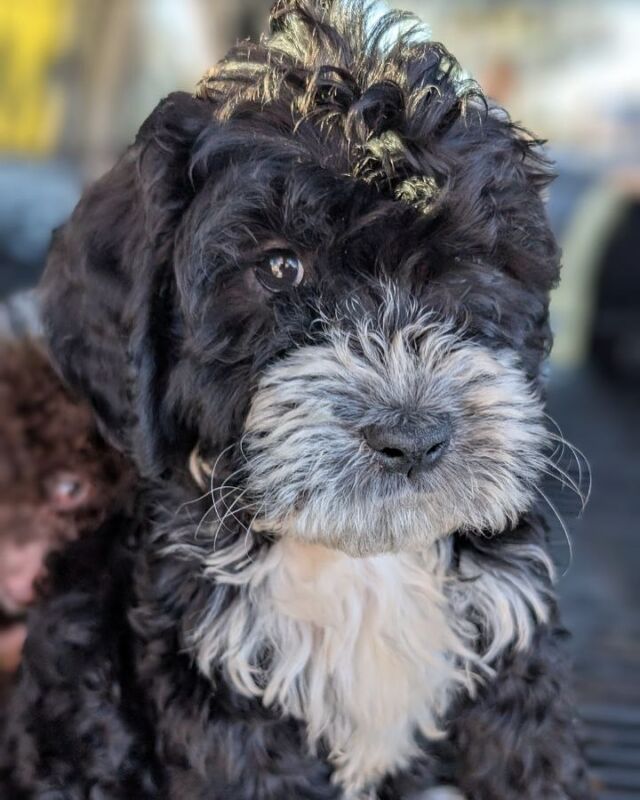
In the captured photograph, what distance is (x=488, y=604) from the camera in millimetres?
1835

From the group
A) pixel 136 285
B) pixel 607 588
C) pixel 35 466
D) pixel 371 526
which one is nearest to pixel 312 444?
pixel 371 526

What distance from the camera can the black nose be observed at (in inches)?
59.1

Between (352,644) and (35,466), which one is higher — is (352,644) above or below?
above

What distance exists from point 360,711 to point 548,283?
2.71 feet

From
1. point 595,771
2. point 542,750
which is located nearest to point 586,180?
point 595,771

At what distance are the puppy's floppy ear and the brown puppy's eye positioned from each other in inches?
7.3

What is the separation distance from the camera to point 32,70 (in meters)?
8.24

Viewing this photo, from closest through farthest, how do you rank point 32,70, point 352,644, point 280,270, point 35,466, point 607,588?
point 280,270 → point 352,644 → point 35,466 → point 607,588 → point 32,70

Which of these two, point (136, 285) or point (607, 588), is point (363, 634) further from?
point (607, 588)

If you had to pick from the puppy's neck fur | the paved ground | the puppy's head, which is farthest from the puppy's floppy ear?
the paved ground

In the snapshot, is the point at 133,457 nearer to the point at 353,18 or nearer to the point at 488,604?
the point at 488,604

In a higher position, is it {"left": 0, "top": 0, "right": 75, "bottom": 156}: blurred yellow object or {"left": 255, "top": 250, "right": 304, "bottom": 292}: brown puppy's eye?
{"left": 255, "top": 250, "right": 304, "bottom": 292}: brown puppy's eye

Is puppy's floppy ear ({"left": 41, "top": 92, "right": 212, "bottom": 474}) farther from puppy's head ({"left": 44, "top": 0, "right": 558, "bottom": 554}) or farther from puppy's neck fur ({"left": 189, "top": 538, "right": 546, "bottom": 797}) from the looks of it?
puppy's neck fur ({"left": 189, "top": 538, "right": 546, "bottom": 797})

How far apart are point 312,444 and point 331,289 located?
26 cm
